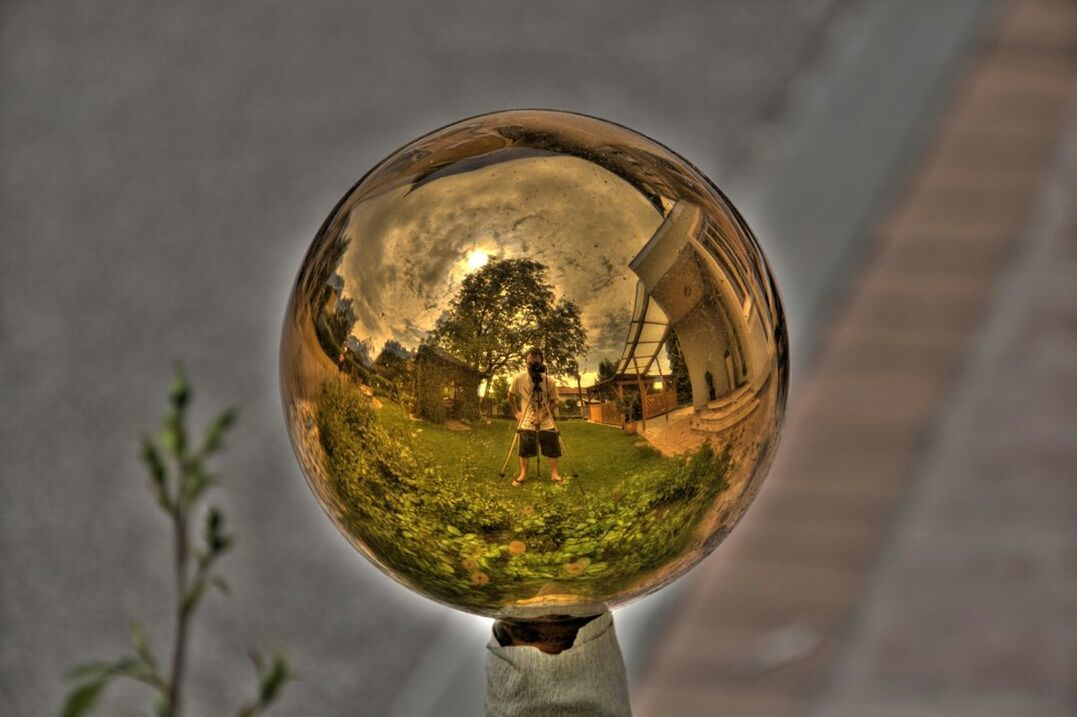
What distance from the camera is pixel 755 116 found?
182 cm

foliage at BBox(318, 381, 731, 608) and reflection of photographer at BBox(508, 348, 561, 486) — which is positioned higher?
reflection of photographer at BBox(508, 348, 561, 486)

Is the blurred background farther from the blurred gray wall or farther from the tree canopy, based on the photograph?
the tree canopy

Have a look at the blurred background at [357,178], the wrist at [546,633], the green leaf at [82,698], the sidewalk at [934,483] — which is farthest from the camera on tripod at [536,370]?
the sidewalk at [934,483]

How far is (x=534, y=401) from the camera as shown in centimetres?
42

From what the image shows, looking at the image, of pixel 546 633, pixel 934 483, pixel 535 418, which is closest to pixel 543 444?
pixel 535 418

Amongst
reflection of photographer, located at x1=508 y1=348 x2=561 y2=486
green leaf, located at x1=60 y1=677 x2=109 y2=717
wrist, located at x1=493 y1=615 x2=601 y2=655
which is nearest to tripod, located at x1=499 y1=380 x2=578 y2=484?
reflection of photographer, located at x1=508 y1=348 x2=561 y2=486

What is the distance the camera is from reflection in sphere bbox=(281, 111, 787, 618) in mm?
422

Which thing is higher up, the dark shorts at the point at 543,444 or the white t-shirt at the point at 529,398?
the white t-shirt at the point at 529,398

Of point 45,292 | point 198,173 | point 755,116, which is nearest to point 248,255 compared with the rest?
point 198,173

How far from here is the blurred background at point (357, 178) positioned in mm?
1460

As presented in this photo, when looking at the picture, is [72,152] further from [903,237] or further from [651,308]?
[651,308]

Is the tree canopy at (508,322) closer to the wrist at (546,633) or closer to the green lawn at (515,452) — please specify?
the green lawn at (515,452)

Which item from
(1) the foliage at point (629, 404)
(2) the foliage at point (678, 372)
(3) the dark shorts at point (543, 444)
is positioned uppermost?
(2) the foliage at point (678, 372)

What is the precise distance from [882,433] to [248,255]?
879 mm
